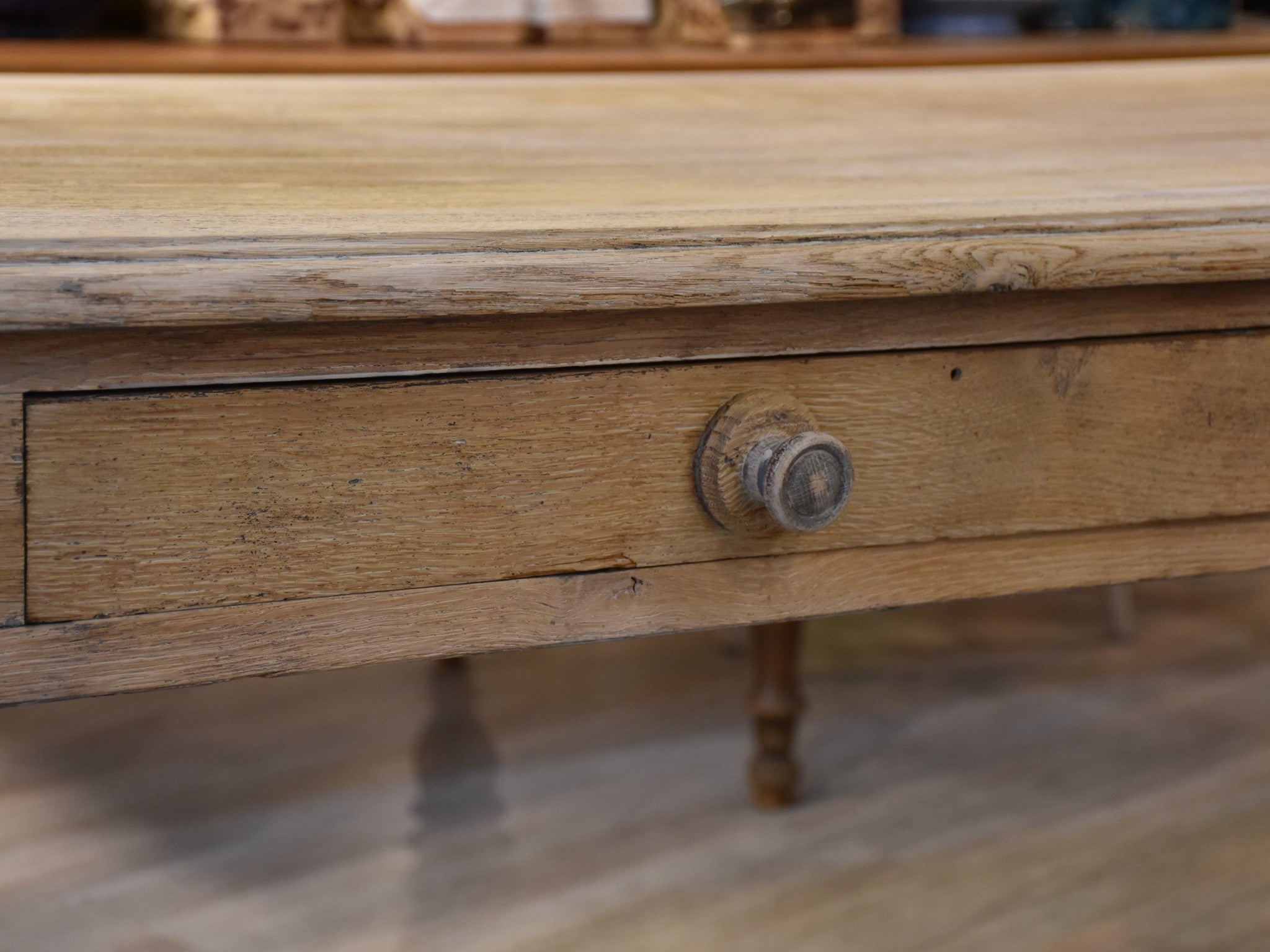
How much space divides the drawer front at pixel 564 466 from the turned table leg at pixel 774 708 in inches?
28.6

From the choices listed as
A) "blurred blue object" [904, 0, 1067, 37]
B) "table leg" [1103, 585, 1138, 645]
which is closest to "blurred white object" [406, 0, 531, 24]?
"blurred blue object" [904, 0, 1067, 37]

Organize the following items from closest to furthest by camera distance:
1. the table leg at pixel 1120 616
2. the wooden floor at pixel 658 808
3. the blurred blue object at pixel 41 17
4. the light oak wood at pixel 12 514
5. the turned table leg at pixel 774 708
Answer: the light oak wood at pixel 12 514 → the blurred blue object at pixel 41 17 → the wooden floor at pixel 658 808 → the turned table leg at pixel 774 708 → the table leg at pixel 1120 616

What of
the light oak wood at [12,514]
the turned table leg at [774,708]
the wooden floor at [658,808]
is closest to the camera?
the light oak wood at [12,514]

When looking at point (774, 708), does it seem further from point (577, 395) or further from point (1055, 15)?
point (577, 395)

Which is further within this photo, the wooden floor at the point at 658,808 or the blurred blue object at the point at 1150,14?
Answer: the blurred blue object at the point at 1150,14

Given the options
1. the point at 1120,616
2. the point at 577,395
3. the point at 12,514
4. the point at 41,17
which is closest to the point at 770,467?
the point at 577,395

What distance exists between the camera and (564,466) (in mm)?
456

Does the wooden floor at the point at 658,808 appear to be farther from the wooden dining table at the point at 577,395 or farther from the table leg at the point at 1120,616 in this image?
the wooden dining table at the point at 577,395

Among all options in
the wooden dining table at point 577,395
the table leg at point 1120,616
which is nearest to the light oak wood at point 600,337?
the wooden dining table at point 577,395

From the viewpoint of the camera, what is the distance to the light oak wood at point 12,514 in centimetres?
40

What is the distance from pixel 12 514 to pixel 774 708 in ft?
3.17

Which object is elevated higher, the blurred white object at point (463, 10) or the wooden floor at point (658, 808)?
the blurred white object at point (463, 10)

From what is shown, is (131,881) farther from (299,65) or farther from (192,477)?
(192,477)

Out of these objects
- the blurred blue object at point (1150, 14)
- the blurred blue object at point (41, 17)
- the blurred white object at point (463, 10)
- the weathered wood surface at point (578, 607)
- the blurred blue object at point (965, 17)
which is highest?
the blurred blue object at point (1150, 14)
